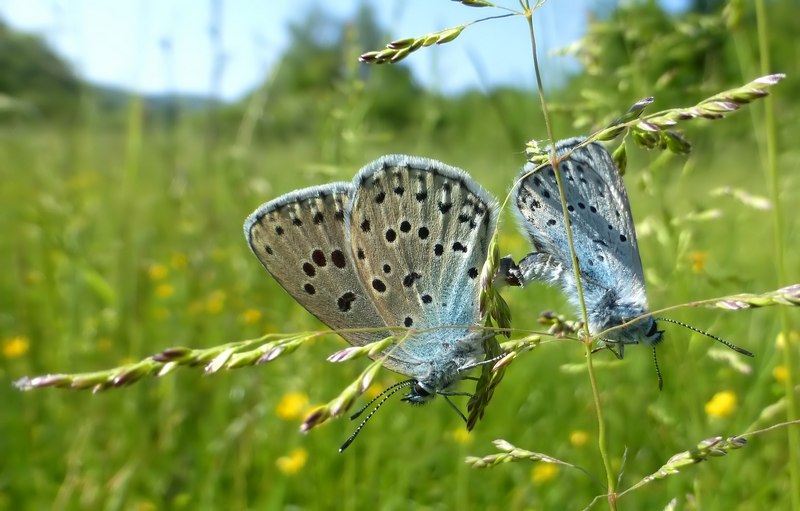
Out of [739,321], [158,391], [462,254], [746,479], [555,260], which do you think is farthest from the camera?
[739,321]

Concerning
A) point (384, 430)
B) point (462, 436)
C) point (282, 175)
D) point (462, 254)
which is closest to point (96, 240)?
point (282, 175)

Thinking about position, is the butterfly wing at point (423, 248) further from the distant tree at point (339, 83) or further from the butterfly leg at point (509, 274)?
the distant tree at point (339, 83)

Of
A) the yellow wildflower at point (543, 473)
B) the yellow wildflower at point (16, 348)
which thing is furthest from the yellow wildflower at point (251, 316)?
the yellow wildflower at point (543, 473)

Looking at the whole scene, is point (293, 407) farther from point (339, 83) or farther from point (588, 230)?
point (588, 230)

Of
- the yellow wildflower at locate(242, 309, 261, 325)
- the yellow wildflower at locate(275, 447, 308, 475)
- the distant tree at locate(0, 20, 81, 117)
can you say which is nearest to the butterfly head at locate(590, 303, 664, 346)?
the yellow wildflower at locate(275, 447, 308, 475)

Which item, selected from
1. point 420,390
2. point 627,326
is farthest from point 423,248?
point 627,326

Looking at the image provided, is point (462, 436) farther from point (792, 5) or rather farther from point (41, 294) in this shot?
point (792, 5)
